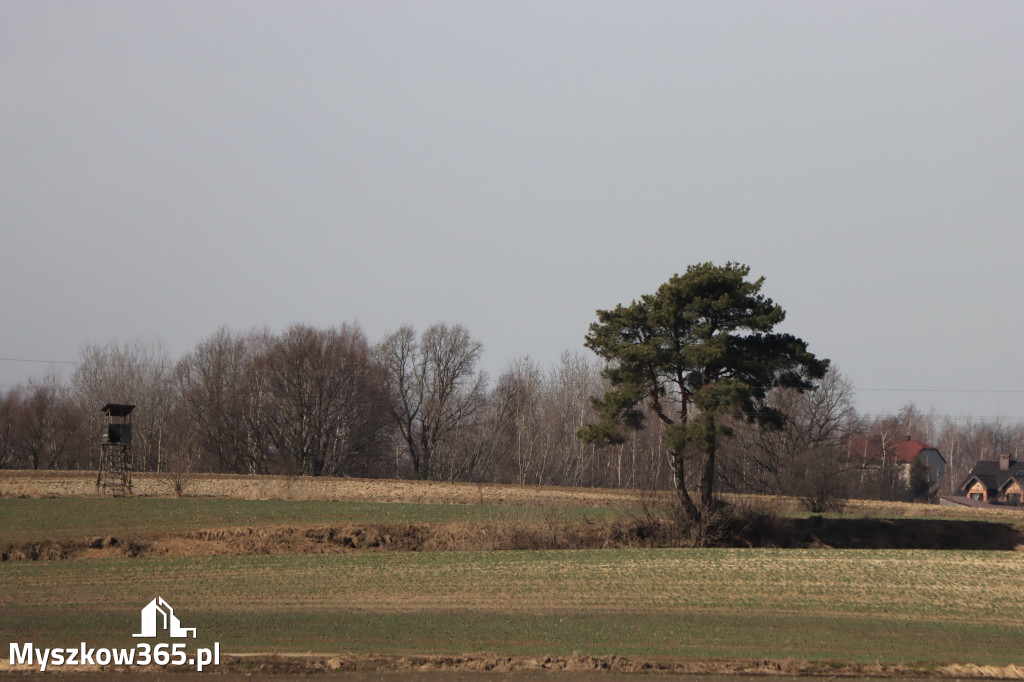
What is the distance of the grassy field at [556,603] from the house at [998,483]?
212 feet

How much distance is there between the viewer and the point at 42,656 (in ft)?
54.0

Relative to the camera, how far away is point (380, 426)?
75.3 meters

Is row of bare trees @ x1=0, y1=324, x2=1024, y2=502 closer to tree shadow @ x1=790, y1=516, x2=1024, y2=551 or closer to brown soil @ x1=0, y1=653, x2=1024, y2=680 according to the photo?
tree shadow @ x1=790, y1=516, x2=1024, y2=551

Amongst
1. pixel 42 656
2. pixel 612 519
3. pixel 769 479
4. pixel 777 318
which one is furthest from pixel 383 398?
pixel 42 656

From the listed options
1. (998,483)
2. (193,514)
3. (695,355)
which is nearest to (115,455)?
(193,514)

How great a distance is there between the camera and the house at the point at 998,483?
287ft

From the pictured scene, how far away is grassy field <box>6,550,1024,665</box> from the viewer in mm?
18250

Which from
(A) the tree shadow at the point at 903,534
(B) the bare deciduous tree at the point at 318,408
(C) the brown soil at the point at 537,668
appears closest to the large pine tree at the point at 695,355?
(A) the tree shadow at the point at 903,534

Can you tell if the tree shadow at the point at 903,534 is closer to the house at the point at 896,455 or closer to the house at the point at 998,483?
the house at the point at 896,455

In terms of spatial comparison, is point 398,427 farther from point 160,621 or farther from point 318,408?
point 160,621

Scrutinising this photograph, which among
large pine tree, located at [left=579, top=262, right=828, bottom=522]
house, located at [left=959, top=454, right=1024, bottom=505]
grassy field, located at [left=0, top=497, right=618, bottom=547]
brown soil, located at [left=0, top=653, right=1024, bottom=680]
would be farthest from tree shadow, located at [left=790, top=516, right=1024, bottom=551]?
house, located at [left=959, top=454, right=1024, bottom=505]

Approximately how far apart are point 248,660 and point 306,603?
5.68 meters

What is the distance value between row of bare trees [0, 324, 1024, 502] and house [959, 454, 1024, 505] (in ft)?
60.1

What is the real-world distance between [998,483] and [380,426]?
62.3m
